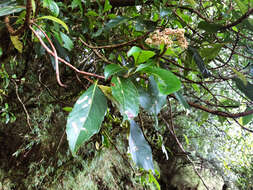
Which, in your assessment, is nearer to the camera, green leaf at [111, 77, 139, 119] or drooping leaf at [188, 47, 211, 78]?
green leaf at [111, 77, 139, 119]

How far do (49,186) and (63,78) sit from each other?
24.5 inches

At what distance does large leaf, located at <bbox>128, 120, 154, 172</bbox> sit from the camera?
0.34 metres

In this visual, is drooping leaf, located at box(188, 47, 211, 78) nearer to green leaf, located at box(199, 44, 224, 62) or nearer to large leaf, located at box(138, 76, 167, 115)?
green leaf, located at box(199, 44, 224, 62)

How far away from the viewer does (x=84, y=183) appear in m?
1.12

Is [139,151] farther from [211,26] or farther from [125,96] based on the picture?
[211,26]

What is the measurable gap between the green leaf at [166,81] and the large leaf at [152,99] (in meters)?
0.08

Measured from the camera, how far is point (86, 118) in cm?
25

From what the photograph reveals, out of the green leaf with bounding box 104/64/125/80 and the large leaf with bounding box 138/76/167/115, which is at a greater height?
the green leaf with bounding box 104/64/125/80

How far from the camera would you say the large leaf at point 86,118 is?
227mm

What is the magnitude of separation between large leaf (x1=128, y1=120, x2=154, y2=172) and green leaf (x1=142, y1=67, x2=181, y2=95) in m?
0.16

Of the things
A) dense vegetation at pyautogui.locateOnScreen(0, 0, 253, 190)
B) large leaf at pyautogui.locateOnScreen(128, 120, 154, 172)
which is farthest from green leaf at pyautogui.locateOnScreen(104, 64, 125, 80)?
large leaf at pyautogui.locateOnScreen(128, 120, 154, 172)

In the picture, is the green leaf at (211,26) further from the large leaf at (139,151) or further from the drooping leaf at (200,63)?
the large leaf at (139,151)

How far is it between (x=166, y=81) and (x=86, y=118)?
0.13m

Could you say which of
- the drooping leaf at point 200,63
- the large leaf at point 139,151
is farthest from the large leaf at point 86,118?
the drooping leaf at point 200,63
